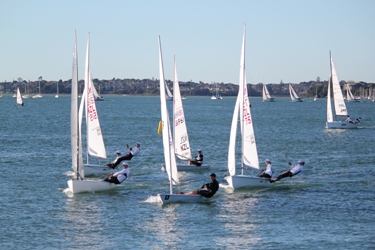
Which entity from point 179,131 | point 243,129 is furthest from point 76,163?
point 179,131

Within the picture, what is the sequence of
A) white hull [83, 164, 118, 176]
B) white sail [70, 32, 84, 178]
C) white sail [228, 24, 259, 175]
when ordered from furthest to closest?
white hull [83, 164, 118, 176] → white sail [228, 24, 259, 175] → white sail [70, 32, 84, 178]

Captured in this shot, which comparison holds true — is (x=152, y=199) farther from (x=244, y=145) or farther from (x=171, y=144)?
(x=244, y=145)

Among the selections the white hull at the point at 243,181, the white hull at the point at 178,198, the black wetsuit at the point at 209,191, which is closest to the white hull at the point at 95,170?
the white hull at the point at 243,181

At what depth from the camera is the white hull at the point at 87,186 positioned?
101ft

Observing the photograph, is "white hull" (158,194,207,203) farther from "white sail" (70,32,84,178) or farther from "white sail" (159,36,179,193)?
"white sail" (70,32,84,178)

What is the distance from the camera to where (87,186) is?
30.9 meters

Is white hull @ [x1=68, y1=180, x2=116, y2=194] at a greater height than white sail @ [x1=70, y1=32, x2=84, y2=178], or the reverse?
white sail @ [x1=70, y1=32, x2=84, y2=178]

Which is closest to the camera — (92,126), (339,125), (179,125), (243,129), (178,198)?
(178,198)

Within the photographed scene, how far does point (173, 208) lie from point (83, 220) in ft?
12.0

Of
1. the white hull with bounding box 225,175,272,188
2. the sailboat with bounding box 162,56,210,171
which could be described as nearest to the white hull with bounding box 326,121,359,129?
the sailboat with bounding box 162,56,210,171

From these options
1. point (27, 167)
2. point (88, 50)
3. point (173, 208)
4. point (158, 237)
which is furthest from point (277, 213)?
point (27, 167)

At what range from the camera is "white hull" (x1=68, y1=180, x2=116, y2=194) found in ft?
101

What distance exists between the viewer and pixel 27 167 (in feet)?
134

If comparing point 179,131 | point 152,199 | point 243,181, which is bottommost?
point 152,199
